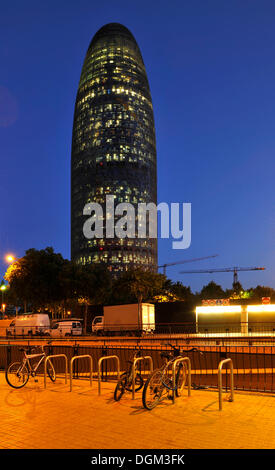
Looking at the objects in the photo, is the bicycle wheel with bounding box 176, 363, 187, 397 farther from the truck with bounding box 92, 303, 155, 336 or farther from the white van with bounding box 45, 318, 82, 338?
the white van with bounding box 45, 318, 82, 338

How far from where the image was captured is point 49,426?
8.23m

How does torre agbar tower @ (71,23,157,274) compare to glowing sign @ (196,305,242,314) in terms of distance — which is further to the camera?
torre agbar tower @ (71,23,157,274)

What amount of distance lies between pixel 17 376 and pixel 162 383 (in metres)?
5.12

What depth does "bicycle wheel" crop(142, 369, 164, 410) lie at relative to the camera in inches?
372

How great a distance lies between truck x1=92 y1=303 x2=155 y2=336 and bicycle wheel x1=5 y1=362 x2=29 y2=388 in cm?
2857

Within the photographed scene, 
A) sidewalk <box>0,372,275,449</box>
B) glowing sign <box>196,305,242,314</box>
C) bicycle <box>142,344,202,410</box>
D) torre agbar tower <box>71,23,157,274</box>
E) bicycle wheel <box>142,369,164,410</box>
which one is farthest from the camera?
torre agbar tower <box>71,23,157,274</box>

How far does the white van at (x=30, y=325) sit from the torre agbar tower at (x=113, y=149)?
11772 centimetres

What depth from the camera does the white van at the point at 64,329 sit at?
46.5 m

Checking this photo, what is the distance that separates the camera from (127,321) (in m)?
44.8

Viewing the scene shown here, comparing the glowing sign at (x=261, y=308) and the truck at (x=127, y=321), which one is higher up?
the glowing sign at (x=261, y=308)

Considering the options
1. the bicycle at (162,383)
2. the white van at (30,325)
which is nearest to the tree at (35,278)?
the white van at (30,325)

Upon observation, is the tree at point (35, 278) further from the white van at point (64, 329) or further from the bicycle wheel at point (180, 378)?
the bicycle wheel at point (180, 378)

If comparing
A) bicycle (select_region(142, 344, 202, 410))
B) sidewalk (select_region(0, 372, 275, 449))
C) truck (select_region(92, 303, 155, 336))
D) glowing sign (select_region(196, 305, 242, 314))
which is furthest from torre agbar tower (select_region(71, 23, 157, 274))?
sidewalk (select_region(0, 372, 275, 449))
